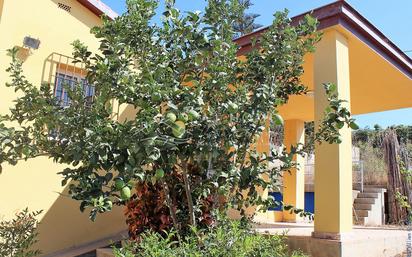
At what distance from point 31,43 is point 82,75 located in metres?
1.11

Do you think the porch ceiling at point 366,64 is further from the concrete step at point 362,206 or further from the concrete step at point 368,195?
the concrete step at point 368,195

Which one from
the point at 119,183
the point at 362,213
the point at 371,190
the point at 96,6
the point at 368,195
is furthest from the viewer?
the point at 371,190

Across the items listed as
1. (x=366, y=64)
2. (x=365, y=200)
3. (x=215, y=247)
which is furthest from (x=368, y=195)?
(x=215, y=247)

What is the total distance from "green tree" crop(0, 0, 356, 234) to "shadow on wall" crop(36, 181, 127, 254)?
11.2ft

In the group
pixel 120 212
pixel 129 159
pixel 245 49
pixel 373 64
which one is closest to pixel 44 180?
pixel 120 212

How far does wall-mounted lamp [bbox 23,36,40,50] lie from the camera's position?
6.61 m

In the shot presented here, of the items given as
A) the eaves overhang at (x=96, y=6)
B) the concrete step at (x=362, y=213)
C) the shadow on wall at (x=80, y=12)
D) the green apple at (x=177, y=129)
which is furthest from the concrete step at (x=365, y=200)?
the green apple at (x=177, y=129)

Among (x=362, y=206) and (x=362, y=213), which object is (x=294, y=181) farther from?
(x=362, y=206)

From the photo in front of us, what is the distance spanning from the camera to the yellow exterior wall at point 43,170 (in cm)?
627

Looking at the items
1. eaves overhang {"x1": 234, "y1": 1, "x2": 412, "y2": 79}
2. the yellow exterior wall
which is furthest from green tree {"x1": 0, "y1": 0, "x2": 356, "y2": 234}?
the yellow exterior wall

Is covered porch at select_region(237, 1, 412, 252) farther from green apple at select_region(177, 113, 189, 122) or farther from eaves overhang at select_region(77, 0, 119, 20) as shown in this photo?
eaves overhang at select_region(77, 0, 119, 20)

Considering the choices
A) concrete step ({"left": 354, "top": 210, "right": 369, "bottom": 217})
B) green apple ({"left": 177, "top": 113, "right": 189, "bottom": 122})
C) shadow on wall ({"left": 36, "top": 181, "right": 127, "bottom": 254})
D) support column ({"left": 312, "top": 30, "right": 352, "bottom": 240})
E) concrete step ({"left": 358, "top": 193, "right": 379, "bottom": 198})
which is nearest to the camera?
green apple ({"left": 177, "top": 113, "right": 189, "bottom": 122})

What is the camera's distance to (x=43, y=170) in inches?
262

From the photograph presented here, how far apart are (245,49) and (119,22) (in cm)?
374
